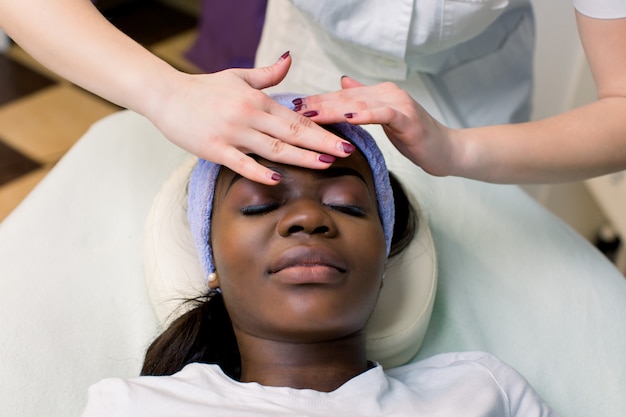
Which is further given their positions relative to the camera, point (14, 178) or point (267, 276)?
point (14, 178)

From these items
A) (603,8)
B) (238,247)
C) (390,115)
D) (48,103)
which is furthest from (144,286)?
(48,103)

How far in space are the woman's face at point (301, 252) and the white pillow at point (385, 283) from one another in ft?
0.42

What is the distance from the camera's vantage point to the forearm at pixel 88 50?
1.06 metres

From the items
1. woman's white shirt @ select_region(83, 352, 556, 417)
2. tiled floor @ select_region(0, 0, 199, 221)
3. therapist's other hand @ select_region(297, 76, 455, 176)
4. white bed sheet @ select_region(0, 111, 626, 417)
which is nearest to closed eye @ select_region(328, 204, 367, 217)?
therapist's other hand @ select_region(297, 76, 455, 176)

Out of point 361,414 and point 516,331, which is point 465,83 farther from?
point 361,414

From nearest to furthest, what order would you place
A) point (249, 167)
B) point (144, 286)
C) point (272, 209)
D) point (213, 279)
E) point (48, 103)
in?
point (249, 167)
point (272, 209)
point (213, 279)
point (144, 286)
point (48, 103)

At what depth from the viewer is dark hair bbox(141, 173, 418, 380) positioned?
119cm

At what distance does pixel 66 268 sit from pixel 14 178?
3.99 ft

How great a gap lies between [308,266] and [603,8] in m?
0.55

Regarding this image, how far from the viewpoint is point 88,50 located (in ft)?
3.61

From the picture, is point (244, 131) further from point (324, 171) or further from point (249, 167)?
point (324, 171)

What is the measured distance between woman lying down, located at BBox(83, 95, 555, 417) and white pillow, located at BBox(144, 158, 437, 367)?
5 cm

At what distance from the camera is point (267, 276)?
3.48 ft

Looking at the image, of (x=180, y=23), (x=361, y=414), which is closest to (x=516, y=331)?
(x=361, y=414)
